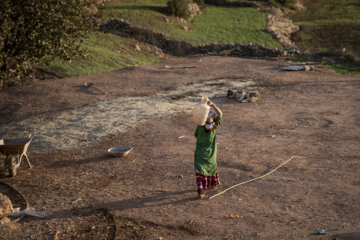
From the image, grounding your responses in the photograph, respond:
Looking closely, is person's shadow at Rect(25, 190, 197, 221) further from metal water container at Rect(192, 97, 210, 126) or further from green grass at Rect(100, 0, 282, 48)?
green grass at Rect(100, 0, 282, 48)

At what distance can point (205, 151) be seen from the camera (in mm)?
8688

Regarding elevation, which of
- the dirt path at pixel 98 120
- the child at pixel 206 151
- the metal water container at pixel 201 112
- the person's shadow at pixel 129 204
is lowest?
the dirt path at pixel 98 120

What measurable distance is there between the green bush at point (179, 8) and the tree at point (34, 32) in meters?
26.4

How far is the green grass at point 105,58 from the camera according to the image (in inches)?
910

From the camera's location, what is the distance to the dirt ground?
7484 mm

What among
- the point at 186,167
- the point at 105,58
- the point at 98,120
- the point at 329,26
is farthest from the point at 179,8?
the point at 186,167

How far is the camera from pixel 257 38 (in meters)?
33.8

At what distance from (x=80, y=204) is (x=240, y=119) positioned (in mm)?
8114

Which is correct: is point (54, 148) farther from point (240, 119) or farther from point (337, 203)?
point (337, 203)

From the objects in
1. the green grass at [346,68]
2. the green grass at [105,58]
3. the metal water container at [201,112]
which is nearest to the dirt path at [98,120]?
the metal water container at [201,112]

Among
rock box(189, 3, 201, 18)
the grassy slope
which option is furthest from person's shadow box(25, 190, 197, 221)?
rock box(189, 3, 201, 18)

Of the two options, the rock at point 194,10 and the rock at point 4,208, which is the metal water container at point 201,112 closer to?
the rock at point 4,208

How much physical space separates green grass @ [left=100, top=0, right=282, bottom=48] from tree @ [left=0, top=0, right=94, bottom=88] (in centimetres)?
2136

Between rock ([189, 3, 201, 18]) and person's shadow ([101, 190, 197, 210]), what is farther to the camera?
rock ([189, 3, 201, 18])
